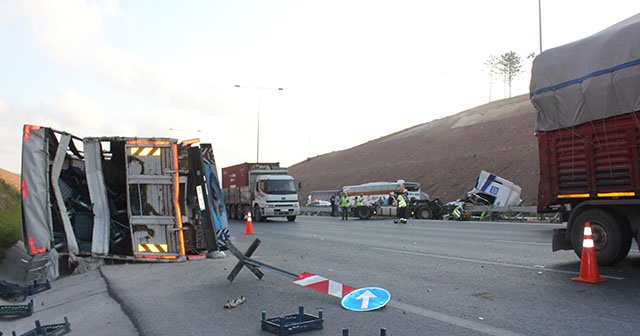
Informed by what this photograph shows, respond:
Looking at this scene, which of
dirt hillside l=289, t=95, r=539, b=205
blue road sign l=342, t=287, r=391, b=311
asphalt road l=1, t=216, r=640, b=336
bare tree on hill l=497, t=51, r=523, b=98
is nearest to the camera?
asphalt road l=1, t=216, r=640, b=336

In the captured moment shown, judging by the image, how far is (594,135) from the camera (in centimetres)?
869

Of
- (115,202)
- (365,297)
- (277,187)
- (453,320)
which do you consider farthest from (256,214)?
(453,320)

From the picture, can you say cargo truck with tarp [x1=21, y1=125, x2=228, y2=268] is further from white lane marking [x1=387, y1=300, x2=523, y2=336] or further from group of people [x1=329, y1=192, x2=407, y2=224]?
group of people [x1=329, y1=192, x2=407, y2=224]

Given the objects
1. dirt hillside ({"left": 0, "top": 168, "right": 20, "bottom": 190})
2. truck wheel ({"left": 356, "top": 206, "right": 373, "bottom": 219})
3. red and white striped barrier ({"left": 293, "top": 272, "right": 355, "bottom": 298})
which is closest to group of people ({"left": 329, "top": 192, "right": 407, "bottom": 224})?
truck wheel ({"left": 356, "top": 206, "right": 373, "bottom": 219})

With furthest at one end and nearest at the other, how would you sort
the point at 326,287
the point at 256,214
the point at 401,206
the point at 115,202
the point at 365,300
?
the point at 256,214
the point at 401,206
the point at 115,202
the point at 326,287
the point at 365,300

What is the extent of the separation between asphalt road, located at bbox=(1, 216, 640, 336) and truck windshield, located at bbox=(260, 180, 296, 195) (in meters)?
18.1

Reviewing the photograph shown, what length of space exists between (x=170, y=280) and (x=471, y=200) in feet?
82.7

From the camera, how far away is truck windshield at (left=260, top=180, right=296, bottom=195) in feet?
96.3

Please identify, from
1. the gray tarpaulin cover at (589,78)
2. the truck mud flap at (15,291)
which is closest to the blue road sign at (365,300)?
the gray tarpaulin cover at (589,78)

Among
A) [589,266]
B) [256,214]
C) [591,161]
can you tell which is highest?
[591,161]

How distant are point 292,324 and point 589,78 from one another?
265 inches

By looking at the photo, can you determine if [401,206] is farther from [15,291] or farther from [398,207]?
[15,291]

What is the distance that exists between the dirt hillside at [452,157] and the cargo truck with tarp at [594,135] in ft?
111

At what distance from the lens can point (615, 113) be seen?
8.27 metres
